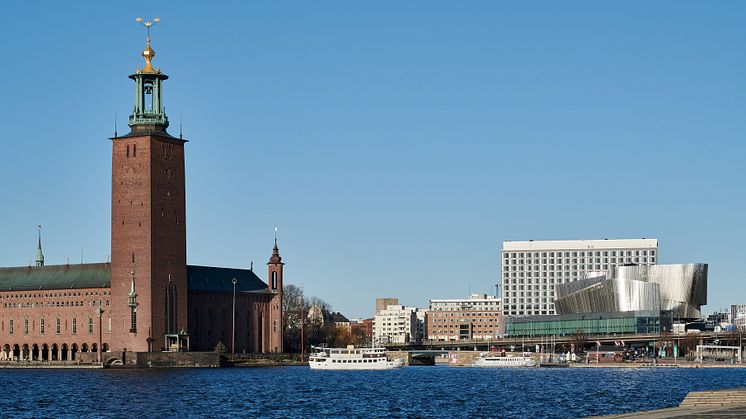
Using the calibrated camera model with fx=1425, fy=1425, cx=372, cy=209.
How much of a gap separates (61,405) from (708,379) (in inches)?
2584

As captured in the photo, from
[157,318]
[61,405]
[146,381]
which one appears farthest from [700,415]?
[157,318]

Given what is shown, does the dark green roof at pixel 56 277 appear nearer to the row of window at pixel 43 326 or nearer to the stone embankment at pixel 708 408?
the row of window at pixel 43 326

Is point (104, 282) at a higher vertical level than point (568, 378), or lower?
higher

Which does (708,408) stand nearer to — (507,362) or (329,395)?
(329,395)

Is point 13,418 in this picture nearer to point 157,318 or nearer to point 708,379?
point 708,379

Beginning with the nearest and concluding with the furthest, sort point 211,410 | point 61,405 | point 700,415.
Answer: point 700,415
point 211,410
point 61,405

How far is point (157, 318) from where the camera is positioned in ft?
559

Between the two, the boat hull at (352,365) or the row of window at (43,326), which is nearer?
the row of window at (43,326)

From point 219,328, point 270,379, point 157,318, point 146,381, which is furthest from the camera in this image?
point 219,328

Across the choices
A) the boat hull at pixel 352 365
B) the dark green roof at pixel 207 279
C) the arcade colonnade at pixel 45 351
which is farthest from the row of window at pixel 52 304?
the boat hull at pixel 352 365

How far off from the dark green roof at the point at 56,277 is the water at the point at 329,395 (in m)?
35.0

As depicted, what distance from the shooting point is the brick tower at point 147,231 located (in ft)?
557

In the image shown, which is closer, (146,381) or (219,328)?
(146,381)

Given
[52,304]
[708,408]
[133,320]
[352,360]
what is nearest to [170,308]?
[133,320]
